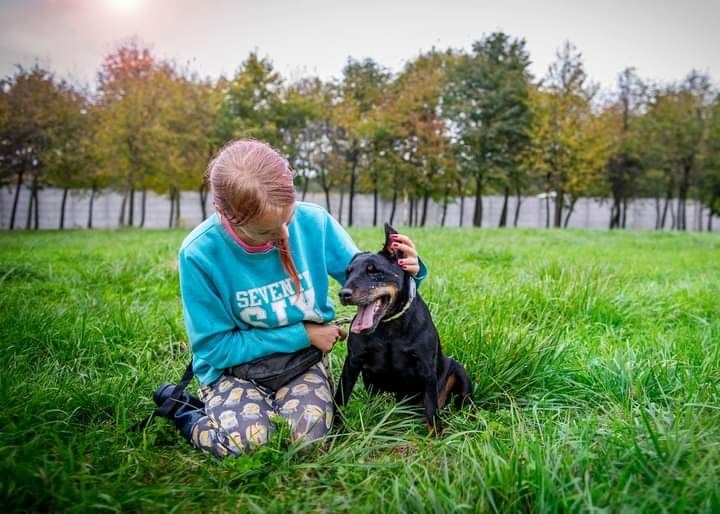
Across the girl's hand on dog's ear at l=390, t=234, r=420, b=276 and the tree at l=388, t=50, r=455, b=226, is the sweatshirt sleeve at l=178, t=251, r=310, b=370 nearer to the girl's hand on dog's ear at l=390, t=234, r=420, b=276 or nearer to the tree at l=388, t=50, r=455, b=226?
the girl's hand on dog's ear at l=390, t=234, r=420, b=276

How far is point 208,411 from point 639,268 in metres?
6.99

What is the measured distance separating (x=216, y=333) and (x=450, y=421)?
1.31 meters

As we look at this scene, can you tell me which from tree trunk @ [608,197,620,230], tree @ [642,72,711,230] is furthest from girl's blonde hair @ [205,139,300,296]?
tree trunk @ [608,197,620,230]

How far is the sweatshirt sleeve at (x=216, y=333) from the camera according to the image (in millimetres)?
2684

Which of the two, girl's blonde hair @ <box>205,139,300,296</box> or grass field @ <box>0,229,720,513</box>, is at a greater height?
girl's blonde hair @ <box>205,139,300,296</box>

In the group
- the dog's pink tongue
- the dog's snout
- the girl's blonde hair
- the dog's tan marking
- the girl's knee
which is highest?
the girl's blonde hair

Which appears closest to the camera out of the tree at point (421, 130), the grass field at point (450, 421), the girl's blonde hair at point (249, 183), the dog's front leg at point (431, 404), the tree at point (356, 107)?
the grass field at point (450, 421)

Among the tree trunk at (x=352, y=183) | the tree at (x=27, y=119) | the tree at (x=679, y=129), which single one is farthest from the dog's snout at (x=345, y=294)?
the tree at (x=679, y=129)

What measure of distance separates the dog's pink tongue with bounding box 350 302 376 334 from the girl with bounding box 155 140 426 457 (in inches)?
11.0

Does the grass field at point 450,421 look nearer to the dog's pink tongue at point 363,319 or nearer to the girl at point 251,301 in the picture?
the girl at point 251,301

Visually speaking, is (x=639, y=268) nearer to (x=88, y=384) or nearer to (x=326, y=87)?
(x=88, y=384)

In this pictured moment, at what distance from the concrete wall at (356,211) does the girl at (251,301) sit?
28.7m

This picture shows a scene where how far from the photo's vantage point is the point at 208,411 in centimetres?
269

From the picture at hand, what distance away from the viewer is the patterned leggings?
2490 millimetres
